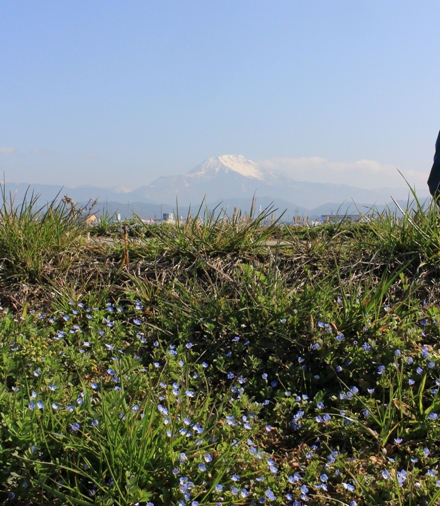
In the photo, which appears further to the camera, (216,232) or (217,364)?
(216,232)

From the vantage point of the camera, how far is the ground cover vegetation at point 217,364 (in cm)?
215

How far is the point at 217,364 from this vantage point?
10.1ft

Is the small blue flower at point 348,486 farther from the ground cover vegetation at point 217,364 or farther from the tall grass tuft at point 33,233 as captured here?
the tall grass tuft at point 33,233

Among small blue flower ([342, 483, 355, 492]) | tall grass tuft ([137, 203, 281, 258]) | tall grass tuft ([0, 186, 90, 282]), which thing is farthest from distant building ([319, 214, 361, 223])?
small blue flower ([342, 483, 355, 492])

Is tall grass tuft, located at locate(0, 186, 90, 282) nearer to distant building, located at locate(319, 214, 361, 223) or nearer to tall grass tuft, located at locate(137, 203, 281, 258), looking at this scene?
tall grass tuft, located at locate(137, 203, 281, 258)

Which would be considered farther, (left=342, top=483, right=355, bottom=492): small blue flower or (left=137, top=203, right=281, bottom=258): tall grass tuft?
(left=137, top=203, right=281, bottom=258): tall grass tuft

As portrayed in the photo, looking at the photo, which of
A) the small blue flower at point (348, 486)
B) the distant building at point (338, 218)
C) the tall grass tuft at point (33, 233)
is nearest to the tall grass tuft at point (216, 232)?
the tall grass tuft at point (33, 233)

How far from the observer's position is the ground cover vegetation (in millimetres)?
2154

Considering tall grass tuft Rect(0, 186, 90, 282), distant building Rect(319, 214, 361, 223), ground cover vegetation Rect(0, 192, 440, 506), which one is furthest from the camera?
distant building Rect(319, 214, 361, 223)

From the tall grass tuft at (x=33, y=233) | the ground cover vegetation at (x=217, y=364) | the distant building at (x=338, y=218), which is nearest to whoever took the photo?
the ground cover vegetation at (x=217, y=364)

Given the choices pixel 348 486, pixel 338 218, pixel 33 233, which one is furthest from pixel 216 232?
pixel 348 486

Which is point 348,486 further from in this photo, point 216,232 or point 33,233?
point 33,233

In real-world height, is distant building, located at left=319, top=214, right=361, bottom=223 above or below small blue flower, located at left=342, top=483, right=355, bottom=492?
above

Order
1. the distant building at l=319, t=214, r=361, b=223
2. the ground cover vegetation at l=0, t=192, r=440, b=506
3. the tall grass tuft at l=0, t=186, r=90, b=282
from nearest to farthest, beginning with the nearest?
the ground cover vegetation at l=0, t=192, r=440, b=506, the tall grass tuft at l=0, t=186, r=90, b=282, the distant building at l=319, t=214, r=361, b=223
